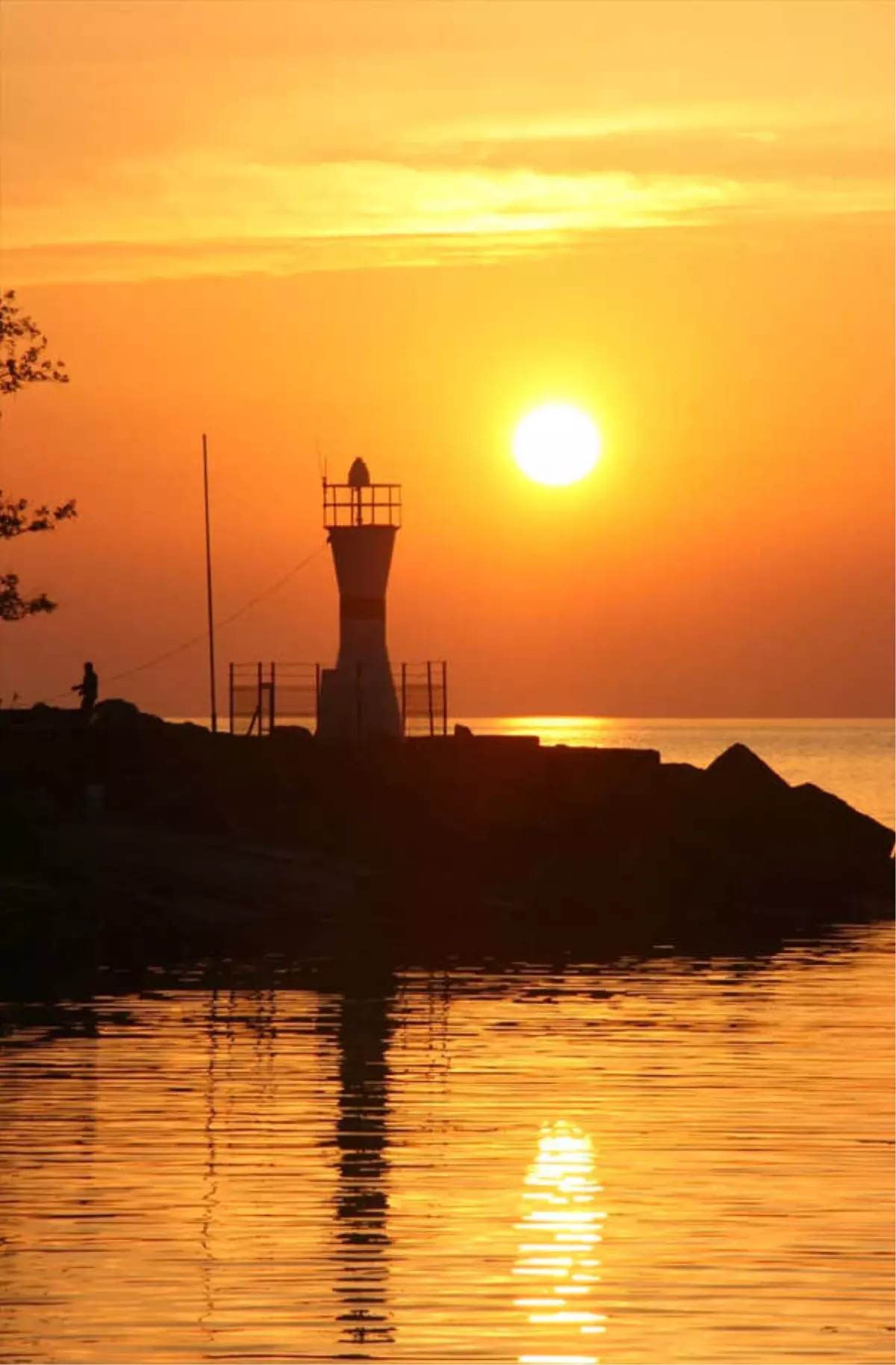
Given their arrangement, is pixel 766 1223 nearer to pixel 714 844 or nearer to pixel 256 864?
pixel 256 864

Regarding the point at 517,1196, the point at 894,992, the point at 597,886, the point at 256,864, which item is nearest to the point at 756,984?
the point at 894,992

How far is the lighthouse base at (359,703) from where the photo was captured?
2509 inches

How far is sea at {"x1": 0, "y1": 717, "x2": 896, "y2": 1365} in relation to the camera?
1753 cm

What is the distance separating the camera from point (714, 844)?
65188 mm

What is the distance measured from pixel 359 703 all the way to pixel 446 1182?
133ft

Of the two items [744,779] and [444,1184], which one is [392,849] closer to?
[744,779]

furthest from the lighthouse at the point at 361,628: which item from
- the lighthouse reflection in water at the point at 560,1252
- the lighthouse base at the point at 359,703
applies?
the lighthouse reflection in water at the point at 560,1252

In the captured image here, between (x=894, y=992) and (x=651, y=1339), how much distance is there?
2716 cm

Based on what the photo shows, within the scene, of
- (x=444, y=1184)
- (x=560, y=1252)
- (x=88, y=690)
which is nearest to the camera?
(x=560, y=1252)

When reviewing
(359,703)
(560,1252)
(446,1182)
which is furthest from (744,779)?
(560,1252)

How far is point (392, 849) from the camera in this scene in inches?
2421

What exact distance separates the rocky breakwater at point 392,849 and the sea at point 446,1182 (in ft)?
27.9

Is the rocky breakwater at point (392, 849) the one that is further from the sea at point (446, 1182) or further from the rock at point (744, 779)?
the sea at point (446, 1182)

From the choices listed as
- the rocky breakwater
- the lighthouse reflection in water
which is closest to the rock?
the rocky breakwater
